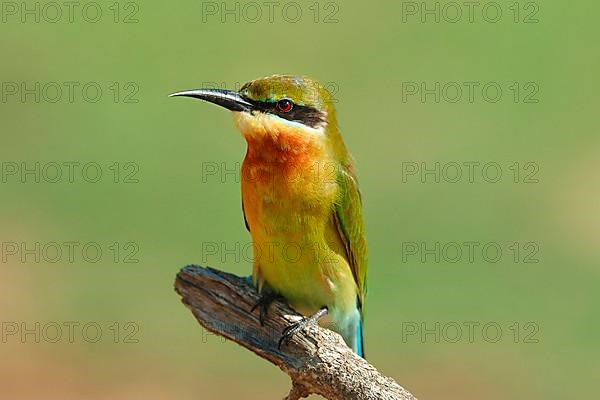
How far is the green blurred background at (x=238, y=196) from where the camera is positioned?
21.1ft

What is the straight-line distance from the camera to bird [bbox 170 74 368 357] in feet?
11.2

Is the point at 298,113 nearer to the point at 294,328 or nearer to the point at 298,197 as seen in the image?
the point at 298,197

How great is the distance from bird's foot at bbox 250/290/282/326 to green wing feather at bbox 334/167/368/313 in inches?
10.1

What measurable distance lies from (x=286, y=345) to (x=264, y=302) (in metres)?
0.25

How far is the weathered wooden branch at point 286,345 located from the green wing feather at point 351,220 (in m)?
0.26

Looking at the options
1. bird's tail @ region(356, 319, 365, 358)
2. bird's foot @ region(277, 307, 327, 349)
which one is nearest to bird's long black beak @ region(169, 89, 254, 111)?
bird's foot @ region(277, 307, 327, 349)

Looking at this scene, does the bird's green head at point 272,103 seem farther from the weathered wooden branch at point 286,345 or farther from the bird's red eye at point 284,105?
the weathered wooden branch at point 286,345

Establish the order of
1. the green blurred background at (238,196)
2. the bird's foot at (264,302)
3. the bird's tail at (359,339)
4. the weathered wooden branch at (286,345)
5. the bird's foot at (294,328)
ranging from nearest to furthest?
the weathered wooden branch at (286,345), the bird's foot at (294,328), the bird's foot at (264,302), the bird's tail at (359,339), the green blurred background at (238,196)

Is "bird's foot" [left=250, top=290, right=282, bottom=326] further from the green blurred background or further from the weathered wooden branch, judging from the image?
the green blurred background

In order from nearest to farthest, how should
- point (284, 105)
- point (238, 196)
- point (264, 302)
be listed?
point (284, 105) < point (264, 302) < point (238, 196)

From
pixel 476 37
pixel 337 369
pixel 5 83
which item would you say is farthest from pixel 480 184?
pixel 337 369

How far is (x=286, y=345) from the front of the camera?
130 inches

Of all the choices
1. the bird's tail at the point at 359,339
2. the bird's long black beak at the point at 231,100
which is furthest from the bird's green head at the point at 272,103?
the bird's tail at the point at 359,339

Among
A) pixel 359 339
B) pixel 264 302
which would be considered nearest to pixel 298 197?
pixel 264 302
